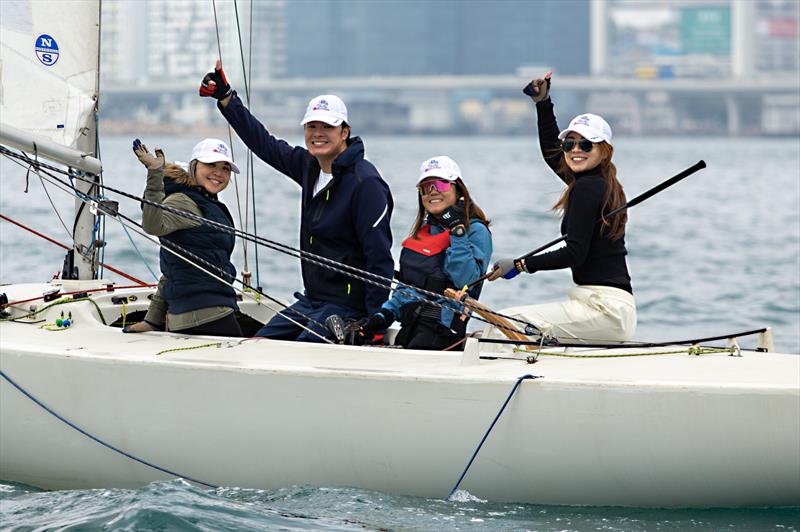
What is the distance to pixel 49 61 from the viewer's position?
5137 millimetres

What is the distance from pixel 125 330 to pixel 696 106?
3108 inches

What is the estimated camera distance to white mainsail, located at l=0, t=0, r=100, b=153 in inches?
200

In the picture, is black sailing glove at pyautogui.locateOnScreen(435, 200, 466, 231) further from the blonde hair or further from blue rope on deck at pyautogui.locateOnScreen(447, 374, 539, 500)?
the blonde hair


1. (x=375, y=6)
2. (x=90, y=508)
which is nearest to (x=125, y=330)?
(x=90, y=508)

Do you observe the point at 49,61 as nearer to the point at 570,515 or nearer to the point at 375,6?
the point at 570,515

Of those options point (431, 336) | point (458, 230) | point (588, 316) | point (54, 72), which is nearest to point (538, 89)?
point (458, 230)

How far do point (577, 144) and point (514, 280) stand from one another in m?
7.98

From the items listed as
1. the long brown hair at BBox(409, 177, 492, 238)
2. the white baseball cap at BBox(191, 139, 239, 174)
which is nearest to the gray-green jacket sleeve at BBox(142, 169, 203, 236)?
the white baseball cap at BBox(191, 139, 239, 174)

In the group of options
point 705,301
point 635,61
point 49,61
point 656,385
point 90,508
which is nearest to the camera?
point 656,385

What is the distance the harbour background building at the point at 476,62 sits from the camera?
222 feet

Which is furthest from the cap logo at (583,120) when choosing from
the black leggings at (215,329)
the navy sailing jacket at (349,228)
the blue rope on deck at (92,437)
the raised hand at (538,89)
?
the blue rope on deck at (92,437)

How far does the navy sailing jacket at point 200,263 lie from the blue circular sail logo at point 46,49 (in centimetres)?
83

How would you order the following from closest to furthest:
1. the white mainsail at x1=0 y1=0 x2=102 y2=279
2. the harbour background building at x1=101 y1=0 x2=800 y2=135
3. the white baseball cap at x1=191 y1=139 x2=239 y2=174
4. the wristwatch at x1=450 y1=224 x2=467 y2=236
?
the wristwatch at x1=450 y1=224 x2=467 y2=236, the white baseball cap at x1=191 y1=139 x2=239 y2=174, the white mainsail at x1=0 y1=0 x2=102 y2=279, the harbour background building at x1=101 y1=0 x2=800 y2=135

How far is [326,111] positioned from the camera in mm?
4684
